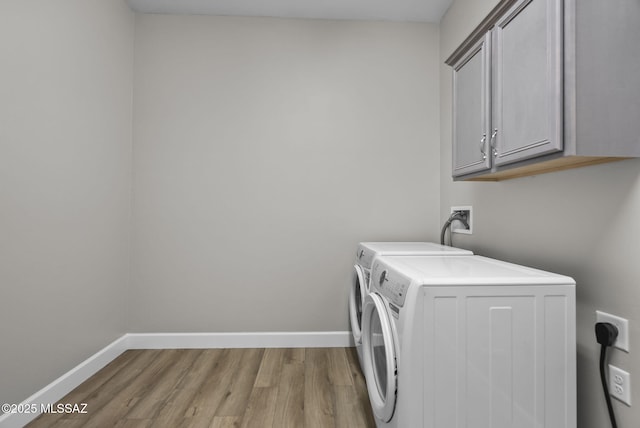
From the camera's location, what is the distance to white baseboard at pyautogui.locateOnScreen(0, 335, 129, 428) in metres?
1.56

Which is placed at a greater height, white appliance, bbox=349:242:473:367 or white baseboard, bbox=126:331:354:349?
white appliance, bbox=349:242:473:367

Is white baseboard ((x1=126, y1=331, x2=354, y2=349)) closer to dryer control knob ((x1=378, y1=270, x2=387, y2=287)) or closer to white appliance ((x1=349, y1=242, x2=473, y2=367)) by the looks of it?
white appliance ((x1=349, y1=242, x2=473, y2=367))

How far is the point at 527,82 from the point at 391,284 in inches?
33.9

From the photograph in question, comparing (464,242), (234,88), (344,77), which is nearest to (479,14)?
(344,77)

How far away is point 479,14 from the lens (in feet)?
6.64

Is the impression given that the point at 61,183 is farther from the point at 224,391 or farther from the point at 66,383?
the point at 224,391

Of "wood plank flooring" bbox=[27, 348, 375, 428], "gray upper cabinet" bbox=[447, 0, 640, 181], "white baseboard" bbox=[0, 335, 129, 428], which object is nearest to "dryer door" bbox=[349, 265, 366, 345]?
"wood plank flooring" bbox=[27, 348, 375, 428]

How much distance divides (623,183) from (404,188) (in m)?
1.60

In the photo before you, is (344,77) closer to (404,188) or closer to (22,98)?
(404,188)

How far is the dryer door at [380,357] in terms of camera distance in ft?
3.76

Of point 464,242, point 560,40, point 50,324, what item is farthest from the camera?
point 464,242

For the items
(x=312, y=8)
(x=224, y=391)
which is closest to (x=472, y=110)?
(x=312, y=8)

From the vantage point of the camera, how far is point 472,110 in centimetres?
158

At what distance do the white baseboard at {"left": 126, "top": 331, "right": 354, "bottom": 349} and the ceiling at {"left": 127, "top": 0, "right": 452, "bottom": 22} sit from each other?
2.44 meters
